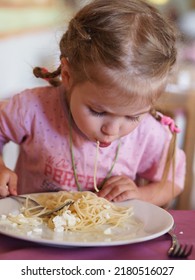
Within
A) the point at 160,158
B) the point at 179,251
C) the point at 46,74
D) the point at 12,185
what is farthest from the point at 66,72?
the point at 179,251

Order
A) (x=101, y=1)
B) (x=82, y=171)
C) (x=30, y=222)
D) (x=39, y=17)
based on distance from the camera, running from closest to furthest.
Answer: (x=30, y=222) < (x=101, y=1) < (x=82, y=171) < (x=39, y=17)

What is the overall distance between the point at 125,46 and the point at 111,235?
36cm

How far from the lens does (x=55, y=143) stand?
52.2 inches

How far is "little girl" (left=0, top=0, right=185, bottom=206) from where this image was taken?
1.03m

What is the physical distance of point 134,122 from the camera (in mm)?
1094

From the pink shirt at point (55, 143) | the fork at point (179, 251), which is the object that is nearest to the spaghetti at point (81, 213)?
the fork at point (179, 251)

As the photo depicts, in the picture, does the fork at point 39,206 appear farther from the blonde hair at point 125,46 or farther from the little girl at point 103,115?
the blonde hair at point 125,46

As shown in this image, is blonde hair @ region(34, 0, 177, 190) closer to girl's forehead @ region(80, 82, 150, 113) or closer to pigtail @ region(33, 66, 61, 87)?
girl's forehead @ region(80, 82, 150, 113)

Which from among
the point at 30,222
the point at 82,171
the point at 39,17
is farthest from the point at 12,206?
the point at 39,17

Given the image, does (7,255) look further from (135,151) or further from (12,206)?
(135,151)

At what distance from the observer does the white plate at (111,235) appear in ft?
2.68

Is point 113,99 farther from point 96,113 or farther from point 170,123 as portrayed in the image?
point 170,123

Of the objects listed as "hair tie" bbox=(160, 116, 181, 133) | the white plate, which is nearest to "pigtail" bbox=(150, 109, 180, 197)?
"hair tie" bbox=(160, 116, 181, 133)

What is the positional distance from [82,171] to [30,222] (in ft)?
1.33
